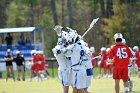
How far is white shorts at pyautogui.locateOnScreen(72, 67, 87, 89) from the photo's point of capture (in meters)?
16.8

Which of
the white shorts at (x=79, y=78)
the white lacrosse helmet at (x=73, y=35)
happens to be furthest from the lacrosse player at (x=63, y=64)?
the white shorts at (x=79, y=78)

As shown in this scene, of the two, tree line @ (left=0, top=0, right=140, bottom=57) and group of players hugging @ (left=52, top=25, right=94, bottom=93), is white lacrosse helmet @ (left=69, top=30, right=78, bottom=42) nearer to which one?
group of players hugging @ (left=52, top=25, right=94, bottom=93)

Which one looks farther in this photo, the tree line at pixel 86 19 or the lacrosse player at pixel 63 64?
the tree line at pixel 86 19

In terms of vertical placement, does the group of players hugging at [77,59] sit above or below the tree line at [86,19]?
below

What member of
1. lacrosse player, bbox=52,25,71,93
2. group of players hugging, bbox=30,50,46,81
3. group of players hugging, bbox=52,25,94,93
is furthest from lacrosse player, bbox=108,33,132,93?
group of players hugging, bbox=30,50,46,81

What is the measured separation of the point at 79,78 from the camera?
1677cm

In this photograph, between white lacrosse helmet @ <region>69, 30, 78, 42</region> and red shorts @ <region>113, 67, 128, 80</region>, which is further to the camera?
red shorts @ <region>113, 67, 128, 80</region>

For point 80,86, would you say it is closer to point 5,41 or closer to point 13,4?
point 5,41

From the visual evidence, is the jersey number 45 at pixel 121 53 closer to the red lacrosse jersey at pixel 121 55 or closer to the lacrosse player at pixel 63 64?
the red lacrosse jersey at pixel 121 55

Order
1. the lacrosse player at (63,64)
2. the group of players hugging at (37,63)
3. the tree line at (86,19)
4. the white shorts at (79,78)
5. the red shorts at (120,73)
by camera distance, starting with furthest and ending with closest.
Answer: the tree line at (86,19) → the group of players hugging at (37,63) → the red shorts at (120,73) → the lacrosse player at (63,64) → the white shorts at (79,78)

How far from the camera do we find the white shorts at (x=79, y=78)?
16766 mm

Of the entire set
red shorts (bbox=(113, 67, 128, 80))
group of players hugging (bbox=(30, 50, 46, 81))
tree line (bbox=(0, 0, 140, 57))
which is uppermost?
tree line (bbox=(0, 0, 140, 57))

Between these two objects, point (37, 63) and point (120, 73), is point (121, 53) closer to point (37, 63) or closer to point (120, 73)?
point (120, 73)

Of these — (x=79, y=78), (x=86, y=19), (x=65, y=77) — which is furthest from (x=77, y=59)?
(x=86, y=19)
